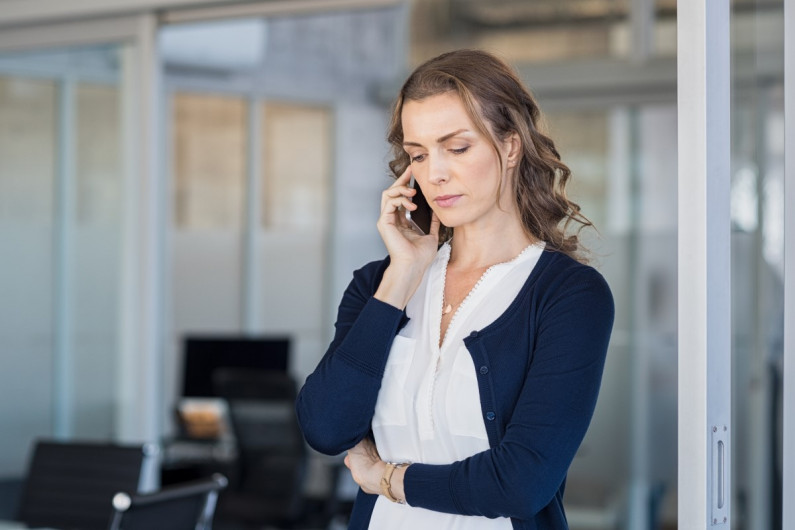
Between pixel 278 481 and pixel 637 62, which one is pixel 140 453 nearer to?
pixel 278 481

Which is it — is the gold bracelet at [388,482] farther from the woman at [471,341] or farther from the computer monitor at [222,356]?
the computer monitor at [222,356]

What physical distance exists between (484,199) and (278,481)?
406 centimetres

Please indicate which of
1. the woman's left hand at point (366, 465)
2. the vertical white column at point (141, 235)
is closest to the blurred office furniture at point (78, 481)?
the vertical white column at point (141, 235)

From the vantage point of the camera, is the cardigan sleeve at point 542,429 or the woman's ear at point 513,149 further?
the woman's ear at point 513,149

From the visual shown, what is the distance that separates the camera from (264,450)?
18.7ft

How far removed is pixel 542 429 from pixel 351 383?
35 cm

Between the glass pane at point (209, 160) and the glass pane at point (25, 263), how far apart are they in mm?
3008

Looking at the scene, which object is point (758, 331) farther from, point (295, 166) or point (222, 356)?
point (295, 166)

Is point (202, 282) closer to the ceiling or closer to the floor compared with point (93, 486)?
closer to the ceiling

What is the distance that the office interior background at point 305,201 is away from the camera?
4.44 meters

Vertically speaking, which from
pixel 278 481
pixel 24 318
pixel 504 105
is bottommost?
pixel 278 481

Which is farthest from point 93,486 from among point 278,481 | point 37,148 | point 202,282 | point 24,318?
point 202,282

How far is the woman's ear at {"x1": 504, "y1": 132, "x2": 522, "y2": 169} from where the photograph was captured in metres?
1.82

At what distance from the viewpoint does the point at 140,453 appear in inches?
135
